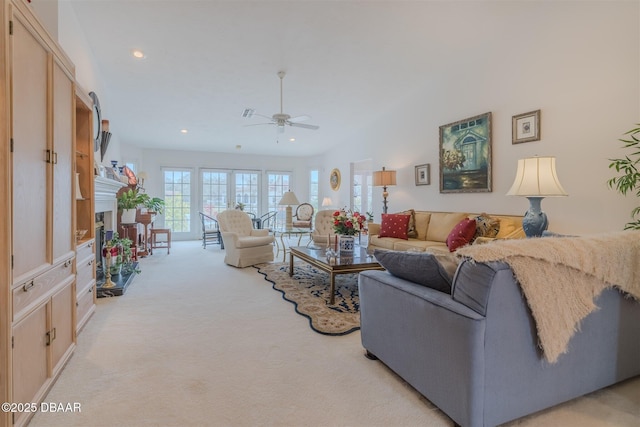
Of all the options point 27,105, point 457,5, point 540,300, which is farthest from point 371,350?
point 457,5

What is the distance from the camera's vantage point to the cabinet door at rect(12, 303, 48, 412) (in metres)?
1.42

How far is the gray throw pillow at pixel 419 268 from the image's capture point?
164 centimetres

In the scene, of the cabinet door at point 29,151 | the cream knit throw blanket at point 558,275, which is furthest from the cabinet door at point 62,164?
the cream knit throw blanket at point 558,275

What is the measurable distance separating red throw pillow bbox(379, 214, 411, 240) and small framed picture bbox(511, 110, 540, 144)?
1793 millimetres

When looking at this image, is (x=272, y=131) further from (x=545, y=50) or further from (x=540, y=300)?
(x=540, y=300)

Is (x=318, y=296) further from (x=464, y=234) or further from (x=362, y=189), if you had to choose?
(x=362, y=189)

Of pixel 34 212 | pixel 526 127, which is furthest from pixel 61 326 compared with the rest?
pixel 526 127

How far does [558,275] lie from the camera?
57.2 inches

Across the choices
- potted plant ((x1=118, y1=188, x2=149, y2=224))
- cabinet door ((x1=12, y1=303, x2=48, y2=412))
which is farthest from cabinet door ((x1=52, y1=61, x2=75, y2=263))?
potted plant ((x1=118, y1=188, x2=149, y2=224))

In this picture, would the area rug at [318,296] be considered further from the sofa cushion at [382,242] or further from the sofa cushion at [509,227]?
the sofa cushion at [509,227]

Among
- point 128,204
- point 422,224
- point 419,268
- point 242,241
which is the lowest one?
point 242,241

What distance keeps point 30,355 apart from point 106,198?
2772mm

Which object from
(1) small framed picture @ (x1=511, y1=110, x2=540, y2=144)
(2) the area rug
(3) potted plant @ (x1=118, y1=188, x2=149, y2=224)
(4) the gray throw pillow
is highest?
(1) small framed picture @ (x1=511, y1=110, x2=540, y2=144)

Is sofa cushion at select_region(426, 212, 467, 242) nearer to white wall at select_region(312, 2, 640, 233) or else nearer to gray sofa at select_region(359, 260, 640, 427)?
white wall at select_region(312, 2, 640, 233)
